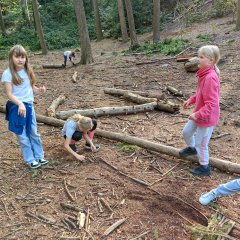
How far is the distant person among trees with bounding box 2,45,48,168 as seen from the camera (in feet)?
15.2

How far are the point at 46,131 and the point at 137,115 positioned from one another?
205 cm

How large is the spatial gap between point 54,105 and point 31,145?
281 centimetres

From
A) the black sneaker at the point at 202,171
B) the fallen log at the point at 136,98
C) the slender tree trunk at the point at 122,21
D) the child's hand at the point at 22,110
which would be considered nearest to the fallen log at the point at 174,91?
the fallen log at the point at 136,98

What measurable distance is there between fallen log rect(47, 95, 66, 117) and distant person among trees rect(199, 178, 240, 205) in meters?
4.21

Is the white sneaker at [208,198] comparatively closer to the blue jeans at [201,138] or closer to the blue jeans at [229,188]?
the blue jeans at [229,188]

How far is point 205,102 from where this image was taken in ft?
14.4

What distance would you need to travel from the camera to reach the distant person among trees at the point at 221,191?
3750mm

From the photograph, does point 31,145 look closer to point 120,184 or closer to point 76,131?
point 76,131

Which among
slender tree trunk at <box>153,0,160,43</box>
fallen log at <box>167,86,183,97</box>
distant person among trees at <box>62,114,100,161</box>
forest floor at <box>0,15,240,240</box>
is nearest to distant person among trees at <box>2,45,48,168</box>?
forest floor at <box>0,15,240,240</box>

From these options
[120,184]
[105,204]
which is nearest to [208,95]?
[120,184]

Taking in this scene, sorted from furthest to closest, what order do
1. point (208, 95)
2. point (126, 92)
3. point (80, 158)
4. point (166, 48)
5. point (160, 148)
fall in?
point (166, 48), point (126, 92), point (160, 148), point (80, 158), point (208, 95)

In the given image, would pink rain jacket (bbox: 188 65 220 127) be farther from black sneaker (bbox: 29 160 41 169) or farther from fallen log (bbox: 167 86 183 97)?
fallen log (bbox: 167 86 183 97)

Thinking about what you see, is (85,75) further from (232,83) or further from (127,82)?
(232,83)

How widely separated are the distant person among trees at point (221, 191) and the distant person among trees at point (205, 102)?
2.41ft
